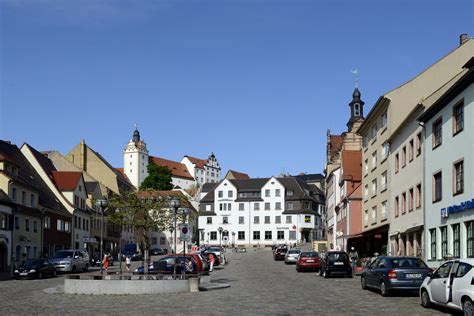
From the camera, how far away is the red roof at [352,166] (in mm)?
66688

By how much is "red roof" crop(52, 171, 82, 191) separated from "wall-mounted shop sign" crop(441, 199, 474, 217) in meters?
48.9

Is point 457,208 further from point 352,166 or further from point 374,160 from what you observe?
point 352,166

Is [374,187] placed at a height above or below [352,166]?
below

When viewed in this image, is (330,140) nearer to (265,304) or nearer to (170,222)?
(170,222)

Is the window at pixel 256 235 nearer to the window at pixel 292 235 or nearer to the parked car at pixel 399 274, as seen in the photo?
the window at pixel 292 235

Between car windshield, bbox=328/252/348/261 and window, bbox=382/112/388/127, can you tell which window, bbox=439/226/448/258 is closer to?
car windshield, bbox=328/252/348/261

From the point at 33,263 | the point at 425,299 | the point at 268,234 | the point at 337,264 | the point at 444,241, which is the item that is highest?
the point at 444,241

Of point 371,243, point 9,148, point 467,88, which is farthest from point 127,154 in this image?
point 467,88

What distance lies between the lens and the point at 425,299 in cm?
1997

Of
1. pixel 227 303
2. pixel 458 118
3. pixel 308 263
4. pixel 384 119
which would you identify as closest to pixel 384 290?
pixel 227 303

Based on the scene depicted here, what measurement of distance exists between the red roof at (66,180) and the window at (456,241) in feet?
163

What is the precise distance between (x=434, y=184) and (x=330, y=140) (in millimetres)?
86064

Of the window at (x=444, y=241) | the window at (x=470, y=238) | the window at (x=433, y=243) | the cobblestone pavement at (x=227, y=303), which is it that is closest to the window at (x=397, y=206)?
the window at (x=433, y=243)

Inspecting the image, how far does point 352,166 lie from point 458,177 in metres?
37.6
